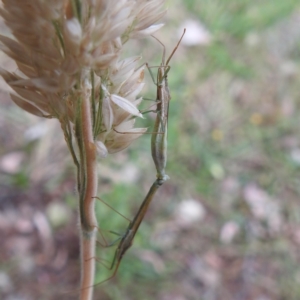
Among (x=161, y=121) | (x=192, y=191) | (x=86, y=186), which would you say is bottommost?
(x=86, y=186)

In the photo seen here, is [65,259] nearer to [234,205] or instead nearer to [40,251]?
[40,251]

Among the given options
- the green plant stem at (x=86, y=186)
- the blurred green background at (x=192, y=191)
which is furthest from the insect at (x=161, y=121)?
the blurred green background at (x=192, y=191)

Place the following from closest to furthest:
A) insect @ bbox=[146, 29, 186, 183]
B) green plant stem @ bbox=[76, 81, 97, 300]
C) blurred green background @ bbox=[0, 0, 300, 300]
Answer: green plant stem @ bbox=[76, 81, 97, 300]
insect @ bbox=[146, 29, 186, 183]
blurred green background @ bbox=[0, 0, 300, 300]

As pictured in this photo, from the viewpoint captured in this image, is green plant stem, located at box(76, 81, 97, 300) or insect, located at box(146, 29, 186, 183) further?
insect, located at box(146, 29, 186, 183)

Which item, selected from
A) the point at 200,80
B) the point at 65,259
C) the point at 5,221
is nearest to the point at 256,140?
the point at 200,80

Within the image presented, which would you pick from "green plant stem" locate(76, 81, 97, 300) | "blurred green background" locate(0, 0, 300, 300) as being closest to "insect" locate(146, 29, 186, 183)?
"green plant stem" locate(76, 81, 97, 300)

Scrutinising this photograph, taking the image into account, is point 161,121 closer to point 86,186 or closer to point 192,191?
point 86,186

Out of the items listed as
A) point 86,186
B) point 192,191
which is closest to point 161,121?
point 86,186

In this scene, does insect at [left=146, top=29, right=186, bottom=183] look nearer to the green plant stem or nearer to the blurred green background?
the green plant stem

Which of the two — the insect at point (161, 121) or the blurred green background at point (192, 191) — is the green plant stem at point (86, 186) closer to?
the insect at point (161, 121)
